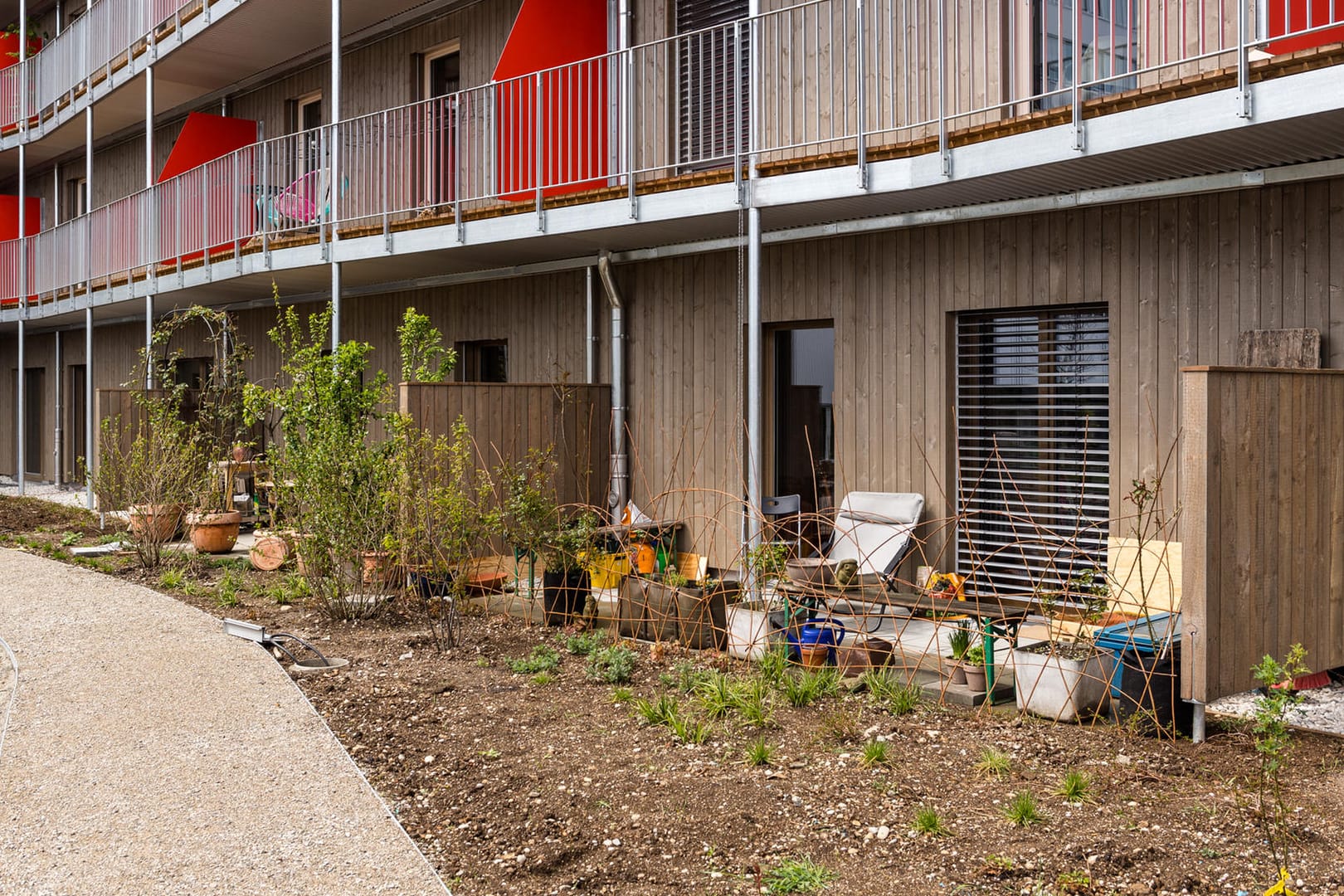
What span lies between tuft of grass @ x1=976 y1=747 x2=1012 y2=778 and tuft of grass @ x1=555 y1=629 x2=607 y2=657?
281 centimetres

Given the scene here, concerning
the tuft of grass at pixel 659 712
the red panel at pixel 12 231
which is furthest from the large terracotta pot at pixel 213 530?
the red panel at pixel 12 231

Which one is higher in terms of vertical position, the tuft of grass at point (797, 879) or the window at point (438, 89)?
the window at point (438, 89)

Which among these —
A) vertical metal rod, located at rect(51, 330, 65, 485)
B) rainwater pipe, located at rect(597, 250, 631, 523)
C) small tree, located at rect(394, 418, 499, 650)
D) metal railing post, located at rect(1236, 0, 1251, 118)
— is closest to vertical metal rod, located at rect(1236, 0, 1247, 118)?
metal railing post, located at rect(1236, 0, 1251, 118)

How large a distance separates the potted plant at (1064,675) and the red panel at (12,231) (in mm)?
19698

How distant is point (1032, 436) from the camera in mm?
8477

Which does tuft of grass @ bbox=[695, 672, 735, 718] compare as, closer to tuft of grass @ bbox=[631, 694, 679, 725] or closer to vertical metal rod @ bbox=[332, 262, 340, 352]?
tuft of grass @ bbox=[631, 694, 679, 725]

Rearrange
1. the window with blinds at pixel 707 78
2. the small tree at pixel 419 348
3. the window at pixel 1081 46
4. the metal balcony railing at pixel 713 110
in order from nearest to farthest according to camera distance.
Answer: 1. the metal balcony railing at pixel 713 110
2. the window at pixel 1081 46
3. the small tree at pixel 419 348
4. the window with blinds at pixel 707 78

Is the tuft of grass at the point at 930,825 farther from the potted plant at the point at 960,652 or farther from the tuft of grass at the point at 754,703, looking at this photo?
the potted plant at the point at 960,652

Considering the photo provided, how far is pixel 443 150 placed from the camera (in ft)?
39.9

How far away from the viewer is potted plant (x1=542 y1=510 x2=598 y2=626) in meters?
7.91

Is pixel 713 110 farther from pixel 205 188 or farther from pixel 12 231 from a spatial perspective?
pixel 12 231

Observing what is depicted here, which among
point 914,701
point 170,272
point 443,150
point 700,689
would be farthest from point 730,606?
point 170,272

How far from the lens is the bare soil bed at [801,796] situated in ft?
12.9

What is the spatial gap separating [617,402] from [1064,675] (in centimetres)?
615
